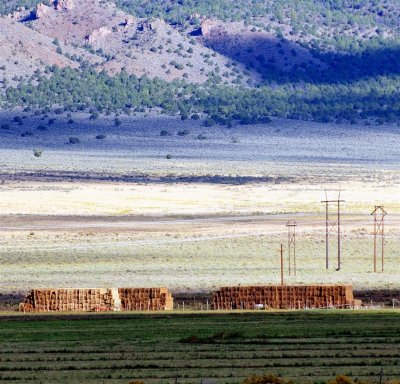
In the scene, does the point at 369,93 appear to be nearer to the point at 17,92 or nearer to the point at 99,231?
the point at 17,92

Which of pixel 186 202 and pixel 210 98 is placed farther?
pixel 210 98

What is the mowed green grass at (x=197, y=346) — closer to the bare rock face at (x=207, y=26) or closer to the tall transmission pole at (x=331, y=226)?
the tall transmission pole at (x=331, y=226)

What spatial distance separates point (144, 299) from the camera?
4372cm

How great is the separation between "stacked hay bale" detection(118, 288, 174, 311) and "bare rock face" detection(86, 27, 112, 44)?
140346mm

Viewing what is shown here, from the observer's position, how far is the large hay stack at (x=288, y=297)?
43281mm

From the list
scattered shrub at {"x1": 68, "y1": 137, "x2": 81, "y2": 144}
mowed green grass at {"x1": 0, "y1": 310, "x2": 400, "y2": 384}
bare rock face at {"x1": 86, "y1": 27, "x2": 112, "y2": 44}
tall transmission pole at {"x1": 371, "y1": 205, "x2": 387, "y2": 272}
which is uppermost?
bare rock face at {"x1": 86, "y1": 27, "x2": 112, "y2": 44}

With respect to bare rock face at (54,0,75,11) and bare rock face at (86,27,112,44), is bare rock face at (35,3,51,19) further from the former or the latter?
bare rock face at (86,27,112,44)

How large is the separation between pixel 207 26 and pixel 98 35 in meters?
13.4

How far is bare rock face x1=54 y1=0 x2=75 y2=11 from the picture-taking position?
18516cm

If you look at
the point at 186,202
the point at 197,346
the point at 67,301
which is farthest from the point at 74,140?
the point at 197,346

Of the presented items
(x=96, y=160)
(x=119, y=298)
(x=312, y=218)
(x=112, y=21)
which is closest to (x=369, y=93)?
(x=112, y=21)

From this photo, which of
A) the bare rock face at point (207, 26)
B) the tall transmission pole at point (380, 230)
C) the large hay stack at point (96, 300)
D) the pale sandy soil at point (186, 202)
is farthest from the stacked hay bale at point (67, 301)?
the bare rock face at point (207, 26)

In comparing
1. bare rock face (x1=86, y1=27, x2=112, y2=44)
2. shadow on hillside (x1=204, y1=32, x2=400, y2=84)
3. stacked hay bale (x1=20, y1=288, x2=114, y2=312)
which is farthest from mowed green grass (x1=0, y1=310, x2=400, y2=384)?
shadow on hillside (x1=204, y1=32, x2=400, y2=84)

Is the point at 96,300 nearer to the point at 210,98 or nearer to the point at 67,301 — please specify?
the point at 67,301
